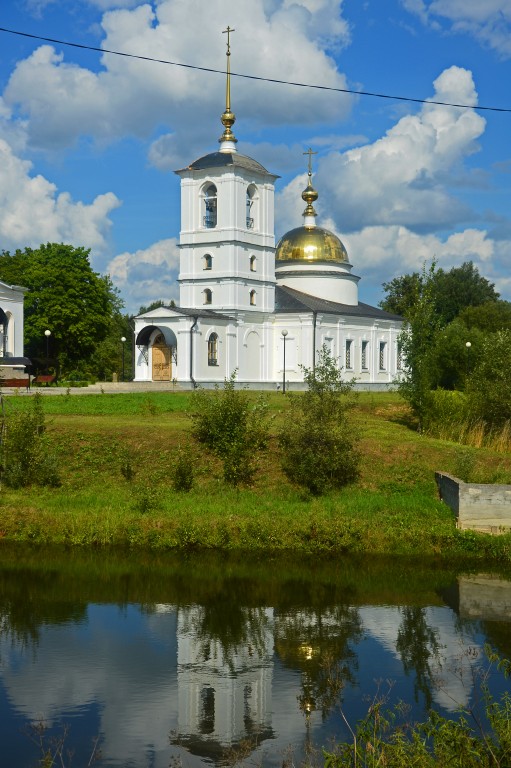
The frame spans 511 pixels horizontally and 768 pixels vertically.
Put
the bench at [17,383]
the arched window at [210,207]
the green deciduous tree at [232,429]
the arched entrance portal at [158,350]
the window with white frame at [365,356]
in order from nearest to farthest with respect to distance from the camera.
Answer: the green deciduous tree at [232,429]
the bench at [17,383]
the arched entrance portal at [158,350]
the arched window at [210,207]
the window with white frame at [365,356]

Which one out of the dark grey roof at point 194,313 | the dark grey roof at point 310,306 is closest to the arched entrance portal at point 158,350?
the dark grey roof at point 194,313

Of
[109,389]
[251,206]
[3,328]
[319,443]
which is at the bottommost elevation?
[319,443]

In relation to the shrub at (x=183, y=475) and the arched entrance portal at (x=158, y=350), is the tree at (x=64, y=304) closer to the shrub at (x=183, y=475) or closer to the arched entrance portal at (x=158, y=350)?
the arched entrance portal at (x=158, y=350)

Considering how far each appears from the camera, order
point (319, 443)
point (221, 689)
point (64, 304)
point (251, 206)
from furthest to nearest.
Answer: point (64, 304) < point (251, 206) < point (319, 443) < point (221, 689)

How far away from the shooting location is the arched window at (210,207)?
52.2m

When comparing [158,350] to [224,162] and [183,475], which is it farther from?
[183,475]

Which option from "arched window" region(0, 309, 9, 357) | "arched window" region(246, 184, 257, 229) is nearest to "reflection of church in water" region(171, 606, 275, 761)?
"arched window" region(0, 309, 9, 357)

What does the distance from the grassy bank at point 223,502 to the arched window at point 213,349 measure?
2218 cm

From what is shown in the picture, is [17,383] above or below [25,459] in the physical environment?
above

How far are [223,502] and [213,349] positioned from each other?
1170 inches

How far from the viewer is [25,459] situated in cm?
2208

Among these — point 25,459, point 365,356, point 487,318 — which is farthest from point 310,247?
point 25,459

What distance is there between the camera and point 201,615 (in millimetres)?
14578

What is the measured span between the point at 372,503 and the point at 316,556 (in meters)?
2.78
